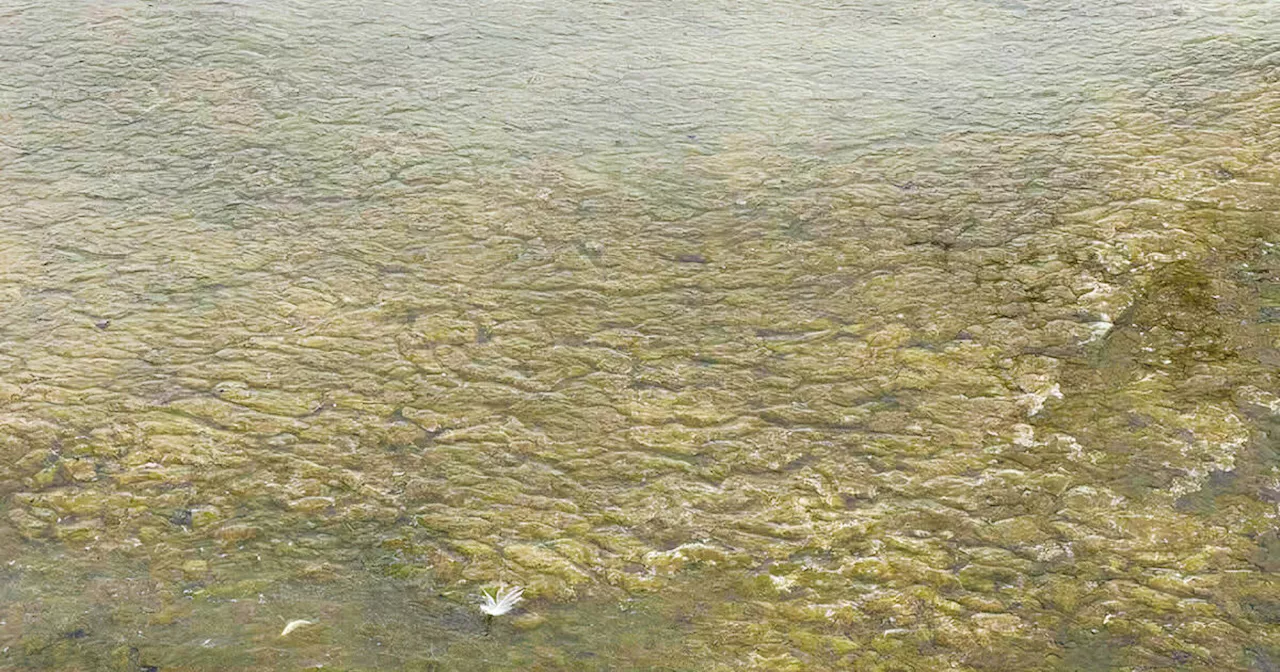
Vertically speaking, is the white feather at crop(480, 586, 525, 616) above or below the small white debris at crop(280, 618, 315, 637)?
above

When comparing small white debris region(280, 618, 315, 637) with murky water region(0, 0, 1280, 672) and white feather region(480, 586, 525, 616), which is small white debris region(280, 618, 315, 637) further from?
white feather region(480, 586, 525, 616)

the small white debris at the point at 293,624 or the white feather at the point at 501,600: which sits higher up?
the white feather at the point at 501,600

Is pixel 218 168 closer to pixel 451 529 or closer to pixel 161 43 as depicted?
pixel 161 43

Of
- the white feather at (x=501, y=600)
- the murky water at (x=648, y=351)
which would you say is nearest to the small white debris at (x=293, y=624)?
the murky water at (x=648, y=351)

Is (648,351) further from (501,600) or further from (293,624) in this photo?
(293,624)

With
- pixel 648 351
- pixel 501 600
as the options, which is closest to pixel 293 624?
pixel 501 600

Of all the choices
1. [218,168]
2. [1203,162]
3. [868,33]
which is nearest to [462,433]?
[218,168]

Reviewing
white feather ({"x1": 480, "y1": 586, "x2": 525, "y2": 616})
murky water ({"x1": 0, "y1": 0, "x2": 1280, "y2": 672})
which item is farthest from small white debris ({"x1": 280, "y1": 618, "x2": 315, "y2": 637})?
white feather ({"x1": 480, "y1": 586, "x2": 525, "y2": 616})

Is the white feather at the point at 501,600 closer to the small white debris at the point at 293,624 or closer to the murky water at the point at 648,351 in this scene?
the murky water at the point at 648,351
